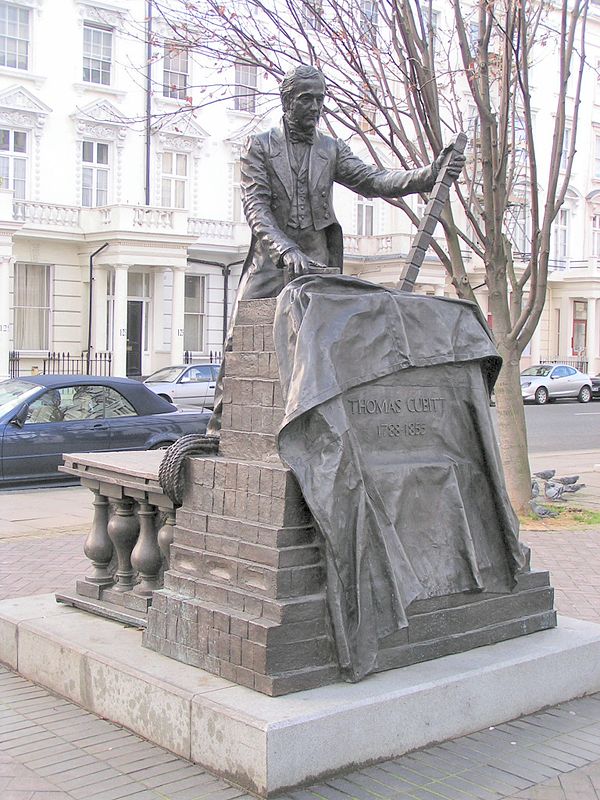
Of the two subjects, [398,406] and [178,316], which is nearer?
[398,406]

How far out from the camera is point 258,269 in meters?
5.91

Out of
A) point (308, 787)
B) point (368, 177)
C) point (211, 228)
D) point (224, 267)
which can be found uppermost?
point (211, 228)

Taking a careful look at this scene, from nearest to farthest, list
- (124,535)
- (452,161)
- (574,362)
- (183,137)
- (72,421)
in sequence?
(452,161)
(124,535)
(72,421)
(183,137)
(574,362)

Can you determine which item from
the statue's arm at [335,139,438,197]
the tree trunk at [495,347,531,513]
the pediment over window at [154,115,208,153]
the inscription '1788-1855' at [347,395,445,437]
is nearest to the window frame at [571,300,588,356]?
the pediment over window at [154,115,208,153]

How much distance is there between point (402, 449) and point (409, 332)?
0.59 meters

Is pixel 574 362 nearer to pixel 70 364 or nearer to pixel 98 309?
pixel 98 309

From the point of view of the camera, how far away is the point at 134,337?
3284 centimetres

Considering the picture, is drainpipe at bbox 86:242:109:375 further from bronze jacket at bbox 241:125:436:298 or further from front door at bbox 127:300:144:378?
bronze jacket at bbox 241:125:436:298

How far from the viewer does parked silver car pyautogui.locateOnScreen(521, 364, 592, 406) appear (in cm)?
3403

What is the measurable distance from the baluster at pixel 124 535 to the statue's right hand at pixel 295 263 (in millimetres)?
1721

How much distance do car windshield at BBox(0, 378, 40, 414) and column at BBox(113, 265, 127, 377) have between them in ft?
56.9

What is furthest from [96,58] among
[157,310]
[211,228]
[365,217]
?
[365,217]

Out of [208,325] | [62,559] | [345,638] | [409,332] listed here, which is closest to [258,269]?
[409,332]

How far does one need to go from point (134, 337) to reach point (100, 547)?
2703cm
